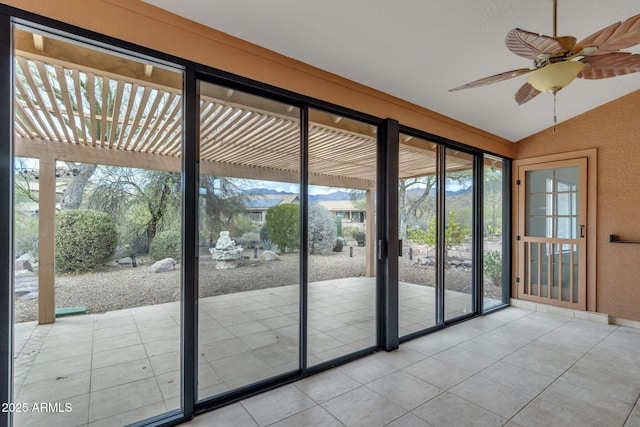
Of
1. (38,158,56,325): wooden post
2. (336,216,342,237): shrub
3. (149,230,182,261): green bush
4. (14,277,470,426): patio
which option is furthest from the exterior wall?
(14,277,470,426): patio

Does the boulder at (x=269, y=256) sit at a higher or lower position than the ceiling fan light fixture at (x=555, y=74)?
lower

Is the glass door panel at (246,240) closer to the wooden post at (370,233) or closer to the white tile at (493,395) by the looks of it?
the wooden post at (370,233)

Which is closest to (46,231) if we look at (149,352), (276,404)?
(149,352)

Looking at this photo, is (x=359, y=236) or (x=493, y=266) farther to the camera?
(x=493, y=266)

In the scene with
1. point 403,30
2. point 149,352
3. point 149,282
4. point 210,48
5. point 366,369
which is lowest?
point 366,369

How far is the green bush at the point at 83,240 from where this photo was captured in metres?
2.13

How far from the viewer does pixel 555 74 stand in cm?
186

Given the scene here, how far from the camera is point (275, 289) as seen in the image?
2.86 m

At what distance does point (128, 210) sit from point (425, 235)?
3.35 m

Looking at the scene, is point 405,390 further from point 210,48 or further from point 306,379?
point 210,48

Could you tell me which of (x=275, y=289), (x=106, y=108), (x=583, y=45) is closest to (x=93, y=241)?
(x=106, y=108)

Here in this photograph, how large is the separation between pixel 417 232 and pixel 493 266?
1967mm

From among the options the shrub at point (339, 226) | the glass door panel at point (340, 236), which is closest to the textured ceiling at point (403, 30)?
the glass door panel at point (340, 236)

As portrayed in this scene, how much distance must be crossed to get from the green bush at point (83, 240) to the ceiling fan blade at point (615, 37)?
323 centimetres
